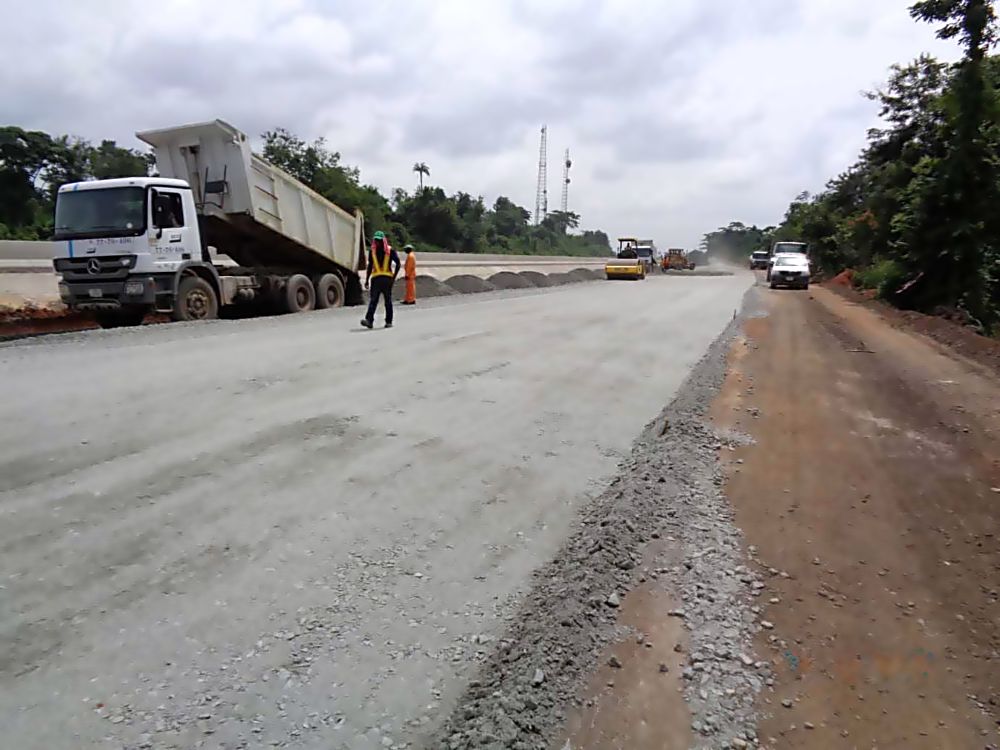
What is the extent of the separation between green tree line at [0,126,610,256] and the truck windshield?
12881mm

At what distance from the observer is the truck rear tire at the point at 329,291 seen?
59.8 ft

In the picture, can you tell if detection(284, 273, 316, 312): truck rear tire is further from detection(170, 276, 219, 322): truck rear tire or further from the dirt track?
the dirt track

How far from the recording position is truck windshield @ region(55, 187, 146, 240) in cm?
1252

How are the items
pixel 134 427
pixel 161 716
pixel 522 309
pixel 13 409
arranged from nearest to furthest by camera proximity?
pixel 161 716 < pixel 134 427 < pixel 13 409 < pixel 522 309

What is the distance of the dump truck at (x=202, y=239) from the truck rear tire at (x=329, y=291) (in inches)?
1.1

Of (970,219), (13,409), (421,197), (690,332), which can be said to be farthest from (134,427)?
(421,197)

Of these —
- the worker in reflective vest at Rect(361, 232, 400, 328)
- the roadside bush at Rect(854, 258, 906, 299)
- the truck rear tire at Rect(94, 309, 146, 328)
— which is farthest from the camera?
the roadside bush at Rect(854, 258, 906, 299)

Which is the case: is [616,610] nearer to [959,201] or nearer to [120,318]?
[120,318]

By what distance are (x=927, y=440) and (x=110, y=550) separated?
6679 mm

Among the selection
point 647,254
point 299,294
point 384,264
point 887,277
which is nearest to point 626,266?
point 647,254

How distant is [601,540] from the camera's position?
3949 millimetres

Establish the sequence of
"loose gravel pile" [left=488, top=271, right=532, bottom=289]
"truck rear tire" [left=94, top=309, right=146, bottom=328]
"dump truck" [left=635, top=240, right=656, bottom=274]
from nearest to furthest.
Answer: "truck rear tire" [left=94, top=309, right=146, bottom=328]
"loose gravel pile" [left=488, top=271, right=532, bottom=289]
"dump truck" [left=635, top=240, right=656, bottom=274]

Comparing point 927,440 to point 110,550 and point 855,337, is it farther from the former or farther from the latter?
point 855,337

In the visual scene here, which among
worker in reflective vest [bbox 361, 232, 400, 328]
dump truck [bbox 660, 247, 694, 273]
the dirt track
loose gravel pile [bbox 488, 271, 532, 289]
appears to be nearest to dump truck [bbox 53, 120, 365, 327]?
worker in reflective vest [bbox 361, 232, 400, 328]
